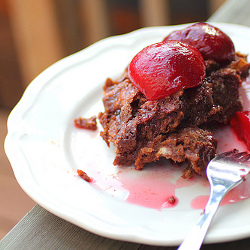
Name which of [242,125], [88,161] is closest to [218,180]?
[242,125]

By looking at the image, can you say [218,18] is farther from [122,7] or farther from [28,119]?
[122,7]

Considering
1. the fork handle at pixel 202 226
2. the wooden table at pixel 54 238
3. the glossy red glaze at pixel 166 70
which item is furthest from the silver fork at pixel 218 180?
the glossy red glaze at pixel 166 70

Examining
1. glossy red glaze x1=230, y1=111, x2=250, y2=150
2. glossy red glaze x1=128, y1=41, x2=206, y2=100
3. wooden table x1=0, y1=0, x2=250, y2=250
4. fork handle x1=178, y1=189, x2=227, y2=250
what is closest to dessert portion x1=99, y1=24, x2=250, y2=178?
glossy red glaze x1=128, y1=41, x2=206, y2=100

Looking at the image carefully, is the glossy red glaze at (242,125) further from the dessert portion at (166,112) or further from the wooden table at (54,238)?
the wooden table at (54,238)

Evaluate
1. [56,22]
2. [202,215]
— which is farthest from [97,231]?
[56,22]

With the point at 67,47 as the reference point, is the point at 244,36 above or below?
above
